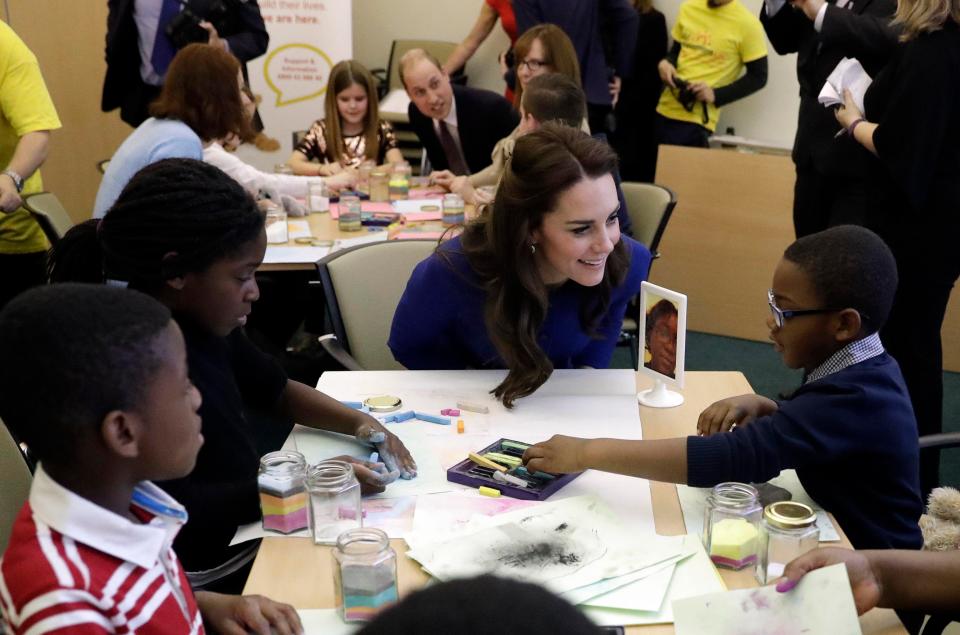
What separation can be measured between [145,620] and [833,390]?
3.63ft

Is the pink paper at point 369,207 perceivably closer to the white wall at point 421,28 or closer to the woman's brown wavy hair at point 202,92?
the woman's brown wavy hair at point 202,92

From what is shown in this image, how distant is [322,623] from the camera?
1319 mm

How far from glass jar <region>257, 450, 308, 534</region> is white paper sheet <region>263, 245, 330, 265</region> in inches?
64.9

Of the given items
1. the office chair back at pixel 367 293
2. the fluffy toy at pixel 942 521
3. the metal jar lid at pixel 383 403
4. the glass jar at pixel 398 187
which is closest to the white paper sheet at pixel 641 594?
the metal jar lid at pixel 383 403

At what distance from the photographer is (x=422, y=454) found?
183 cm

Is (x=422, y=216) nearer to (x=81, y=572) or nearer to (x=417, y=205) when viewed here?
(x=417, y=205)

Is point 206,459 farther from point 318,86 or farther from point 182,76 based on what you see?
point 318,86

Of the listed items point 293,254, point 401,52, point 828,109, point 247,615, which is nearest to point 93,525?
point 247,615

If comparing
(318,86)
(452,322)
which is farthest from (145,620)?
(318,86)

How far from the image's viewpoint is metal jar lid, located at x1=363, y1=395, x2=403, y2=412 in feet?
6.66

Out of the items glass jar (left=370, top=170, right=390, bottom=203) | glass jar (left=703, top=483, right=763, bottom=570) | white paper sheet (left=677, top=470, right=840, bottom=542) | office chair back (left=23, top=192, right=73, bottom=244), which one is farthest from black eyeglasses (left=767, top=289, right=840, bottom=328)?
glass jar (left=370, top=170, right=390, bottom=203)

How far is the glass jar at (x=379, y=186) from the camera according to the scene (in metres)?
A: 4.01

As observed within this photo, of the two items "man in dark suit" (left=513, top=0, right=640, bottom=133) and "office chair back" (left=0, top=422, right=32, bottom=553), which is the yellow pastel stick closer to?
"office chair back" (left=0, top=422, right=32, bottom=553)

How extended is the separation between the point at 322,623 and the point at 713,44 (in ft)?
15.5
